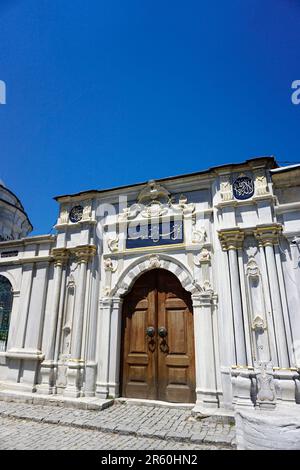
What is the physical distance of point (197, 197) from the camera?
22.6 feet

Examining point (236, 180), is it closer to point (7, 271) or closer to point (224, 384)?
point (224, 384)

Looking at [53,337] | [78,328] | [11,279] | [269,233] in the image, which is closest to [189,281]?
[269,233]

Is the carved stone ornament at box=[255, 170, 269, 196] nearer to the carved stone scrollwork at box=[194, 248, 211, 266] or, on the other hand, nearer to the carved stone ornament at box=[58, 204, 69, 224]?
the carved stone scrollwork at box=[194, 248, 211, 266]

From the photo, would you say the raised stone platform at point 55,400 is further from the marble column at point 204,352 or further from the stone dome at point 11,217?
the stone dome at point 11,217

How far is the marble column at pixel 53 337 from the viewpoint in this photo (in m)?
6.60

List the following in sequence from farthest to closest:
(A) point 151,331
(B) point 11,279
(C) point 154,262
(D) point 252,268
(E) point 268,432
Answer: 1. (B) point 11,279
2. (C) point 154,262
3. (A) point 151,331
4. (D) point 252,268
5. (E) point 268,432

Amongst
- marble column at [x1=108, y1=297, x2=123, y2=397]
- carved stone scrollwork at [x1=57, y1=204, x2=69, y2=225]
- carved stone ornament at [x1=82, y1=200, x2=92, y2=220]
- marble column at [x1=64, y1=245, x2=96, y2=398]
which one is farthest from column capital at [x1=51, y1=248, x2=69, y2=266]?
marble column at [x1=108, y1=297, x2=123, y2=397]

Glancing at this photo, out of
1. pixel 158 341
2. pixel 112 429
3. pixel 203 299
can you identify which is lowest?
pixel 112 429

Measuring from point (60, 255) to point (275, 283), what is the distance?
16.6 ft

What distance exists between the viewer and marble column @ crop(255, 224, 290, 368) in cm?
507

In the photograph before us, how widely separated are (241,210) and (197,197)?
112cm

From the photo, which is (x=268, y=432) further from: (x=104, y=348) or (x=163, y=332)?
(x=104, y=348)

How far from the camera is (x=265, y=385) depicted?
507cm

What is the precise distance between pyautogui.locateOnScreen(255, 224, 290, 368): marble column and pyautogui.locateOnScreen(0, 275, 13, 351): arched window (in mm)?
6459
